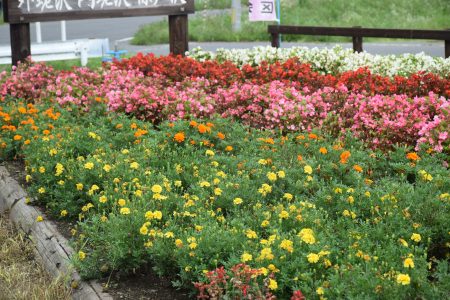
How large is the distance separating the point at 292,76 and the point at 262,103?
66.1 inches

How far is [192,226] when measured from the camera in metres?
4.75

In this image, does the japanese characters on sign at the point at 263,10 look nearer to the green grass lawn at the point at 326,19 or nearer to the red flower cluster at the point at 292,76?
the red flower cluster at the point at 292,76

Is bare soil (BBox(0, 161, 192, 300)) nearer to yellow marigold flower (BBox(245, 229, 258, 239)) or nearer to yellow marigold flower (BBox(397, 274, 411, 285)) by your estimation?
yellow marigold flower (BBox(245, 229, 258, 239))

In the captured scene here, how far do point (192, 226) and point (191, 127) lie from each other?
203 centimetres

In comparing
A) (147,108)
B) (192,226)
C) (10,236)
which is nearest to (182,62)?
(147,108)

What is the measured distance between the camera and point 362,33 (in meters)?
11.6

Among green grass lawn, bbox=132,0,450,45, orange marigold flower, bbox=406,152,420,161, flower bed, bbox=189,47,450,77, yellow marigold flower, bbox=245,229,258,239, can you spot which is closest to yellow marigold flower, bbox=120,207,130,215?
yellow marigold flower, bbox=245,229,258,239

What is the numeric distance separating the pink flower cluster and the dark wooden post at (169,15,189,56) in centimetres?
205

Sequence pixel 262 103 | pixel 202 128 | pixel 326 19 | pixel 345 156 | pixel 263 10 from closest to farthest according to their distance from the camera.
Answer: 1. pixel 345 156
2. pixel 202 128
3. pixel 262 103
4. pixel 263 10
5. pixel 326 19

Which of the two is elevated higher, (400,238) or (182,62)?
(182,62)

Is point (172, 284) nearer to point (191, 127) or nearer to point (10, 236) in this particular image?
point (10, 236)

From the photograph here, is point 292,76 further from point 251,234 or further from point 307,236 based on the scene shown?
point 307,236

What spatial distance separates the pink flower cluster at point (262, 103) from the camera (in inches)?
257

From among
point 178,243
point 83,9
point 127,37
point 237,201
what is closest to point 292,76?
point 83,9
